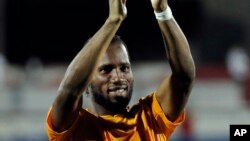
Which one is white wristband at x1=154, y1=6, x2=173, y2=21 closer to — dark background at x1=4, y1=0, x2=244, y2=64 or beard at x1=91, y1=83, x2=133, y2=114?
beard at x1=91, y1=83, x2=133, y2=114

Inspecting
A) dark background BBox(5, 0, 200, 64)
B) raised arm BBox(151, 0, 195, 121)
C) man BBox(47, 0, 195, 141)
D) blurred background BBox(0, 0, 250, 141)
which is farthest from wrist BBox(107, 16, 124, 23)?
dark background BBox(5, 0, 200, 64)

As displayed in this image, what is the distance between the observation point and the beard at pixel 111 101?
14.6ft

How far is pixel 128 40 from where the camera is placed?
802 inches

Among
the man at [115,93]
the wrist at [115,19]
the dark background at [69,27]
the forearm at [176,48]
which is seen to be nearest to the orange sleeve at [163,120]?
the man at [115,93]

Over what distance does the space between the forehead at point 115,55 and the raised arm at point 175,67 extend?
306mm

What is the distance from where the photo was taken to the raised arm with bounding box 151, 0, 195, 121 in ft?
14.3

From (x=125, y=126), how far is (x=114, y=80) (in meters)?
0.33

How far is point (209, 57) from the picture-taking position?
19312 mm

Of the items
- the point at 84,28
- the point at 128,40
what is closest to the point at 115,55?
the point at 128,40

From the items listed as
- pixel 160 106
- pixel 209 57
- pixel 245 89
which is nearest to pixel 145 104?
pixel 160 106

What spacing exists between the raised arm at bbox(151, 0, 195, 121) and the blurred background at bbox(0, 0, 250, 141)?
9621 mm

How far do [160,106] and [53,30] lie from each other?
16415 mm

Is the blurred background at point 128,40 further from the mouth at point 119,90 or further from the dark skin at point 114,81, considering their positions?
the mouth at point 119,90

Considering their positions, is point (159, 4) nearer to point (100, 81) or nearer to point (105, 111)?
point (100, 81)
